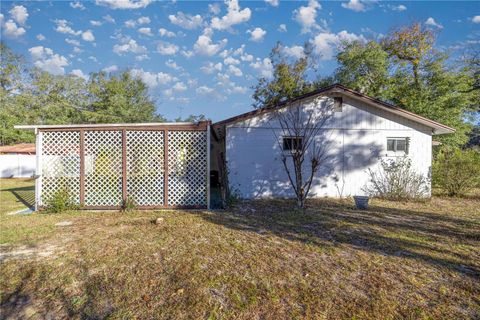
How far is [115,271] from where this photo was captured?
3424 mm

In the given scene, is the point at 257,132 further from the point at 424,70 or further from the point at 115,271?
the point at 424,70

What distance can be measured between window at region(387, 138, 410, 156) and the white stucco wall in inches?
6.6

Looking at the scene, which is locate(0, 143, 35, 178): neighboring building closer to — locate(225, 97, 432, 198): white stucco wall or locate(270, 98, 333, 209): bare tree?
locate(225, 97, 432, 198): white stucco wall

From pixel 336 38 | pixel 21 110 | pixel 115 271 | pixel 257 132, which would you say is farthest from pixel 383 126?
pixel 21 110

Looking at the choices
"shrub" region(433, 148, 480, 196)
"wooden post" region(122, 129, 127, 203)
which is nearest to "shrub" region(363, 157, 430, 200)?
"shrub" region(433, 148, 480, 196)

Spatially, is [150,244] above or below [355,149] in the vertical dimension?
below

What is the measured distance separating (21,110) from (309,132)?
27.1 m

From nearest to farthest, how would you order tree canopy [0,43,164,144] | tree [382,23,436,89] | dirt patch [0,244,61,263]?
1. dirt patch [0,244,61,263]
2. tree [382,23,436,89]
3. tree canopy [0,43,164,144]

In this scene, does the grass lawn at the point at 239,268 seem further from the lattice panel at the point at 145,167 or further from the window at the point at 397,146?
the window at the point at 397,146

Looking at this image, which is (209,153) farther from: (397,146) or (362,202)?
(397,146)

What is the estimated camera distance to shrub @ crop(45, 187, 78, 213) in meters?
6.89

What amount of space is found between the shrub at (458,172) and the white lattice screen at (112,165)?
9600mm

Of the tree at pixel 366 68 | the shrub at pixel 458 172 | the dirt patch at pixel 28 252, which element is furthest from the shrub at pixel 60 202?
the tree at pixel 366 68

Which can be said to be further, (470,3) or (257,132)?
(470,3)
